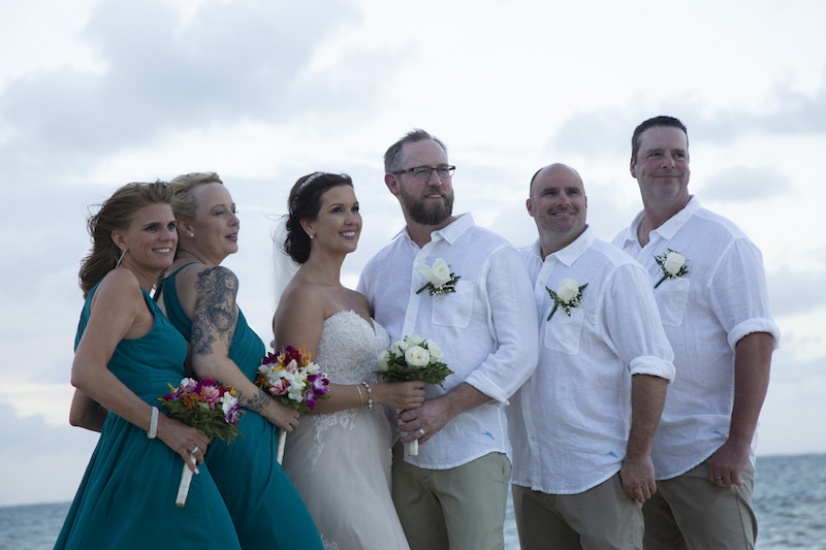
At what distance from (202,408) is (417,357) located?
51.5 inches

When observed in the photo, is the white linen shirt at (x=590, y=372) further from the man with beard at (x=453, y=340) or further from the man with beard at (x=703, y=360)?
the man with beard at (x=703, y=360)

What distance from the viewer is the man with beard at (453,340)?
5.94 meters

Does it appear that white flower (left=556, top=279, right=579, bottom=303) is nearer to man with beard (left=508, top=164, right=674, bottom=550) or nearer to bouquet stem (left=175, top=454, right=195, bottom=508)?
man with beard (left=508, top=164, right=674, bottom=550)

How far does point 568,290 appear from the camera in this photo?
6.15 metres

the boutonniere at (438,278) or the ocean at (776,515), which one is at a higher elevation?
the boutonniere at (438,278)

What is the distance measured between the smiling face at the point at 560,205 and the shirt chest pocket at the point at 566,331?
52 cm

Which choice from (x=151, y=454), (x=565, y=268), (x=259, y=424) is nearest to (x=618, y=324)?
(x=565, y=268)

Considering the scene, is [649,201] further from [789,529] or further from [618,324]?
[789,529]

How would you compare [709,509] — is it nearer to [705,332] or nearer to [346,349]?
[705,332]

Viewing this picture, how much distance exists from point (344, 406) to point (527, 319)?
1.27 metres

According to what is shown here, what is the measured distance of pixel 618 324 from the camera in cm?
609

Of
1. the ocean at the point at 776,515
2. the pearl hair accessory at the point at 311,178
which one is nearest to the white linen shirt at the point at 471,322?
the pearl hair accessory at the point at 311,178

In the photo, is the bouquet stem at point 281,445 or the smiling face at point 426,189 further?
the smiling face at point 426,189

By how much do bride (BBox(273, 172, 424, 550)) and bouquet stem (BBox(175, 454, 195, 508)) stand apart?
0.93 m
